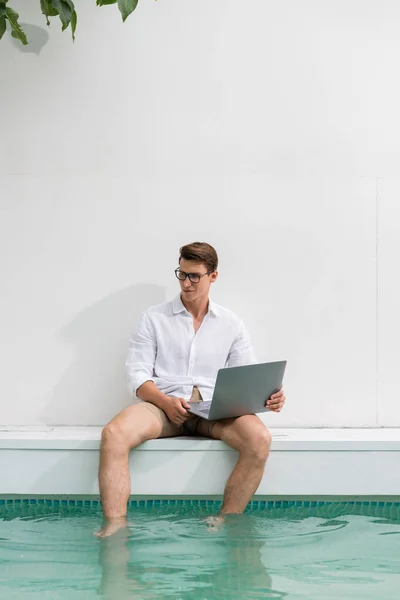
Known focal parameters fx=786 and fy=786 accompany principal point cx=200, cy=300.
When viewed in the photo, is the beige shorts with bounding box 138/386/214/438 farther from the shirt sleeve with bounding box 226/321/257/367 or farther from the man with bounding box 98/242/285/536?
the shirt sleeve with bounding box 226/321/257/367

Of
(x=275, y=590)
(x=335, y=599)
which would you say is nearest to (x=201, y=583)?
(x=275, y=590)

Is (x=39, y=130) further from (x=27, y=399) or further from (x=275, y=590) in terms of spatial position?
(x=275, y=590)

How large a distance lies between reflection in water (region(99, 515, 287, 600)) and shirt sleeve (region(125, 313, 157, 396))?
77cm

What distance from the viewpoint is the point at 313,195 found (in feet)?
13.6

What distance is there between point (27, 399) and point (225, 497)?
1.29 meters

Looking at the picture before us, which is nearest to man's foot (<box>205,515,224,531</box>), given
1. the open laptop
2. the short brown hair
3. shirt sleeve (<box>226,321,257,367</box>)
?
the open laptop

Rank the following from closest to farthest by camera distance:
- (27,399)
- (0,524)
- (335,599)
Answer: (335,599) < (0,524) < (27,399)

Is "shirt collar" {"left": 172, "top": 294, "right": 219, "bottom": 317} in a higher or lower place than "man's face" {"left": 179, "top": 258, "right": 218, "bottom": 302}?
lower

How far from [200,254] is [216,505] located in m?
1.14

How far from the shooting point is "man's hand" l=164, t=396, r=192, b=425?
135 inches

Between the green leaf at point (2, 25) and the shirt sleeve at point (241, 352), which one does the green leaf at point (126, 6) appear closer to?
the green leaf at point (2, 25)

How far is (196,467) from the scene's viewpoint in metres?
3.48

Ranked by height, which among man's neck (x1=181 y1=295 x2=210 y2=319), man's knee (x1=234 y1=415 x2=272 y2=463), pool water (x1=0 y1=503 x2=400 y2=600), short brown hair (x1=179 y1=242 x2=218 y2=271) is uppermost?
short brown hair (x1=179 y1=242 x2=218 y2=271)

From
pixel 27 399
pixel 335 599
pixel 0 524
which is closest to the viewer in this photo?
pixel 335 599
